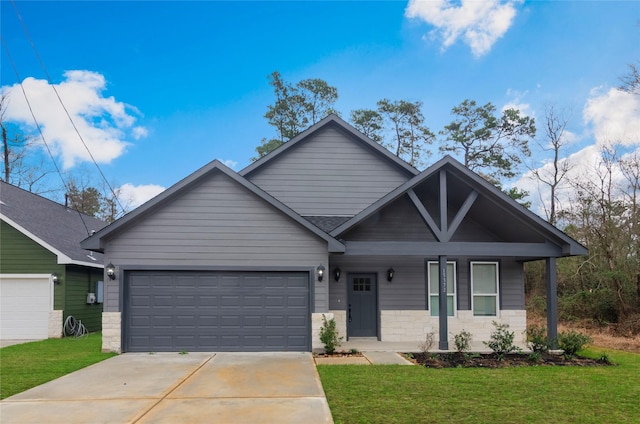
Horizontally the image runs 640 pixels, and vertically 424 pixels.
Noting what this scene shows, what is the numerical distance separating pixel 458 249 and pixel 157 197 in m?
7.25

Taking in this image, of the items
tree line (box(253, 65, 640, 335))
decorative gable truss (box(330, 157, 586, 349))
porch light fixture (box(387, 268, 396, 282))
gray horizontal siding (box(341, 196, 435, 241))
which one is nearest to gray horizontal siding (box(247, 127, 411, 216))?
gray horizontal siding (box(341, 196, 435, 241))

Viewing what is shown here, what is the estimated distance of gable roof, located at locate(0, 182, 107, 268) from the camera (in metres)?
14.4

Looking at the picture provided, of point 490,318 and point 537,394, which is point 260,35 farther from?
point 537,394

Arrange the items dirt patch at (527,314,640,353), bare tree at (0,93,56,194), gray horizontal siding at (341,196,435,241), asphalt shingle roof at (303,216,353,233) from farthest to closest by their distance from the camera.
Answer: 1. bare tree at (0,93,56,194)
2. gray horizontal siding at (341,196,435,241)
3. dirt patch at (527,314,640,353)
4. asphalt shingle roof at (303,216,353,233)

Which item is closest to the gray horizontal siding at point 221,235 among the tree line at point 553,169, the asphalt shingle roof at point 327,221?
the asphalt shingle roof at point 327,221

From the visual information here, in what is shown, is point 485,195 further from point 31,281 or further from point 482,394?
point 31,281

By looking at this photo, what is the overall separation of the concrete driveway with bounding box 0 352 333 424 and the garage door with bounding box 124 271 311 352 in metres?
1.29

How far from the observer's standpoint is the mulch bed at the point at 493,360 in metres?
9.45

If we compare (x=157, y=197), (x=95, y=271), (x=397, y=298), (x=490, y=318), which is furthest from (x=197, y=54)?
(x=490, y=318)

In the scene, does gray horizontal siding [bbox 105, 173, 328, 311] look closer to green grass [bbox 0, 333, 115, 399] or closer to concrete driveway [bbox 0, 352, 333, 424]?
concrete driveway [bbox 0, 352, 333, 424]

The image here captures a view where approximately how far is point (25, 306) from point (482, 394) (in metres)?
13.7

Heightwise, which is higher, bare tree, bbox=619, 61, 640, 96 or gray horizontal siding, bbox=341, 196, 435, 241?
bare tree, bbox=619, 61, 640, 96

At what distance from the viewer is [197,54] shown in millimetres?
21625

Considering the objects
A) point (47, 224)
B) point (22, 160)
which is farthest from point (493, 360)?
point (22, 160)
